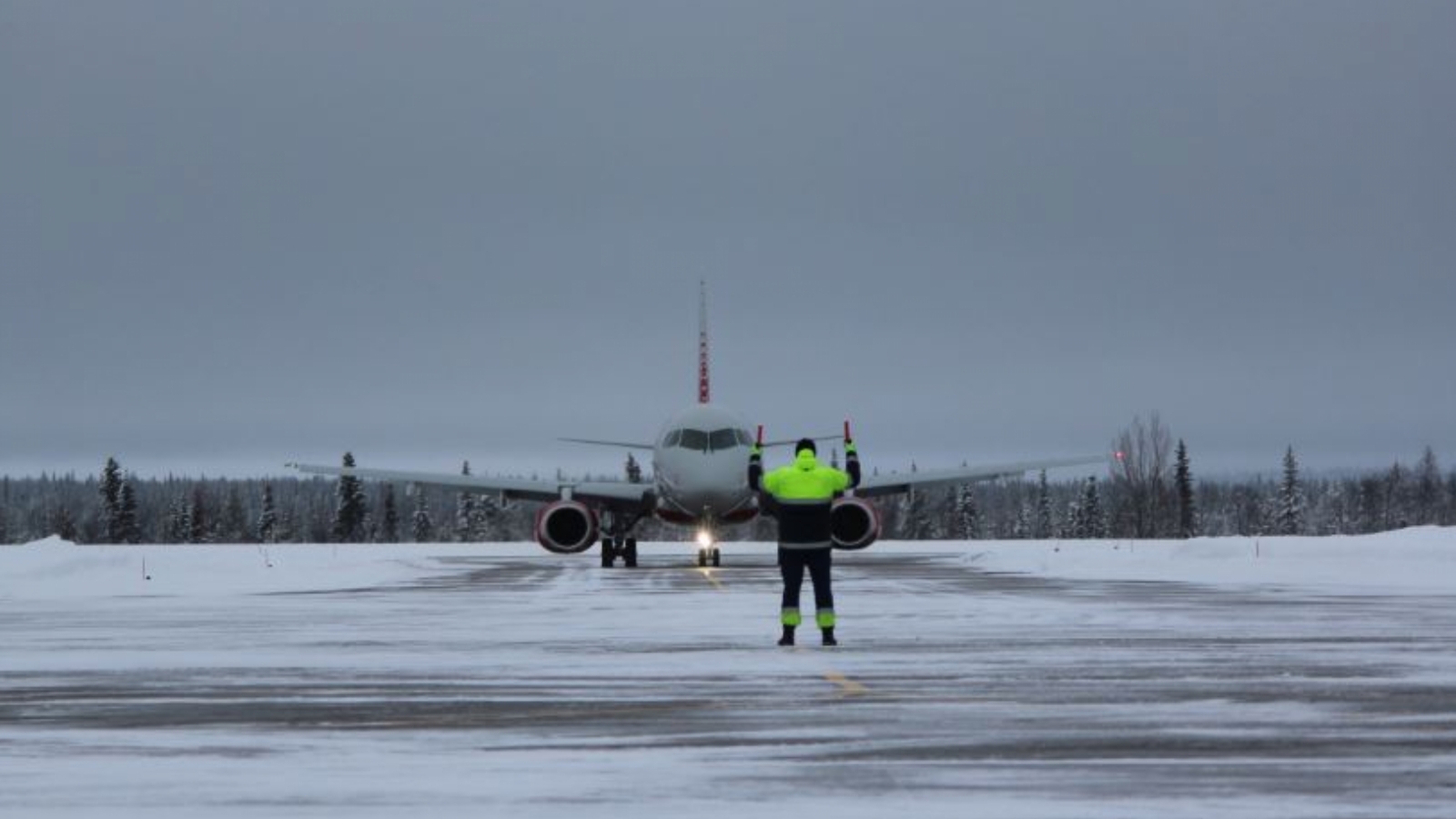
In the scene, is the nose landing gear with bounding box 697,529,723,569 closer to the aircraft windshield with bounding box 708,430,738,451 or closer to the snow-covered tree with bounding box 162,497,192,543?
the aircraft windshield with bounding box 708,430,738,451

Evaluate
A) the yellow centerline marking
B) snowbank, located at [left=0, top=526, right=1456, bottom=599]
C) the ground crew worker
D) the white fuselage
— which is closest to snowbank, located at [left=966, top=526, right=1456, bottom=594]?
snowbank, located at [left=0, top=526, right=1456, bottom=599]

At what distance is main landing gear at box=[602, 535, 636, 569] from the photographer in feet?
170

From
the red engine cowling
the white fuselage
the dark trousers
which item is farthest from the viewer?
the red engine cowling

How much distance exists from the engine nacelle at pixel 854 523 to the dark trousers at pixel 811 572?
26487 millimetres

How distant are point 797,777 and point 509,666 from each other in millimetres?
7574

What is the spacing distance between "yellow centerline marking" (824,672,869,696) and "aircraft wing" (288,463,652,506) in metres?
35.0

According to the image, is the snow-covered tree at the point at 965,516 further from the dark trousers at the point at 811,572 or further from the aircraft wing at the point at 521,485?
the dark trousers at the point at 811,572

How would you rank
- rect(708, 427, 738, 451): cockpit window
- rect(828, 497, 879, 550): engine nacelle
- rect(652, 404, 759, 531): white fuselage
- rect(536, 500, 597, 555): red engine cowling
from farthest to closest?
1. rect(536, 500, 597, 555): red engine cowling
2. rect(708, 427, 738, 451): cockpit window
3. rect(652, 404, 759, 531): white fuselage
4. rect(828, 497, 879, 550): engine nacelle

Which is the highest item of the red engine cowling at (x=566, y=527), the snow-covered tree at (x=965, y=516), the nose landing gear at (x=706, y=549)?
the snow-covered tree at (x=965, y=516)

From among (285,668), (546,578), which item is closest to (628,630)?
(285,668)

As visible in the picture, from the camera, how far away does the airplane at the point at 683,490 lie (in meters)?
47.5

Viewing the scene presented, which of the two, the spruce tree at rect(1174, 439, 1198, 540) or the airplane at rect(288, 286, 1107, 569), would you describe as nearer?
the airplane at rect(288, 286, 1107, 569)

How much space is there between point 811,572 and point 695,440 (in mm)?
28204

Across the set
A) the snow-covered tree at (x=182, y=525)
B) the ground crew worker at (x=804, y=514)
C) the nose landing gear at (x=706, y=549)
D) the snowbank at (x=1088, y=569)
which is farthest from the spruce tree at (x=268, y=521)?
the ground crew worker at (x=804, y=514)
